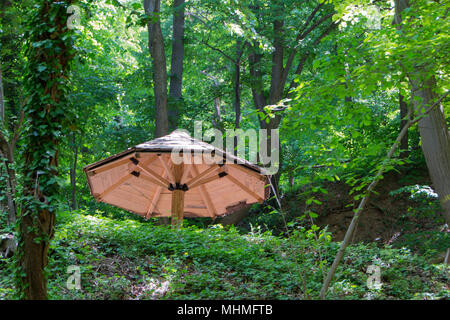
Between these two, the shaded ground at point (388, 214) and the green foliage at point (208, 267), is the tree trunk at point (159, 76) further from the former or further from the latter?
the green foliage at point (208, 267)

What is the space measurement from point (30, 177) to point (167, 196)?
4978 millimetres

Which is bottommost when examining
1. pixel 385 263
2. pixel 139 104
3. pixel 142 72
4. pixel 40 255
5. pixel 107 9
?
pixel 385 263

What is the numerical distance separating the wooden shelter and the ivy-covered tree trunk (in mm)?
2184

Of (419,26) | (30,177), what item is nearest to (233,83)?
(419,26)

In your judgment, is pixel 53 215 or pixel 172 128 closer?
pixel 53 215

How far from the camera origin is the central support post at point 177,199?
23.4ft

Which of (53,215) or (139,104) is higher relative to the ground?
(139,104)

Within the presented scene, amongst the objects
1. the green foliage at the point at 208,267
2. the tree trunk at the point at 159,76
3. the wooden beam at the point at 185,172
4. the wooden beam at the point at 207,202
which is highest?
the tree trunk at the point at 159,76

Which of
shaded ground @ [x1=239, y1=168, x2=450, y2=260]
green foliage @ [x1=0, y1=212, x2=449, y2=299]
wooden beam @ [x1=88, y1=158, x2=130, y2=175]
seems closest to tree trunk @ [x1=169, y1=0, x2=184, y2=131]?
shaded ground @ [x1=239, y1=168, x2=450, y2=260]

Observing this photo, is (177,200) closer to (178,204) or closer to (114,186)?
(178,204)

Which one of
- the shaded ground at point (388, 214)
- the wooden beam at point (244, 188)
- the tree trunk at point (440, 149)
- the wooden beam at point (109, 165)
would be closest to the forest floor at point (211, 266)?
the wooden beam at point (244, 188)

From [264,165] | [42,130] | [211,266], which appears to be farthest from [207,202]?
[42,130]

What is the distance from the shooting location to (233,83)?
578 inches
